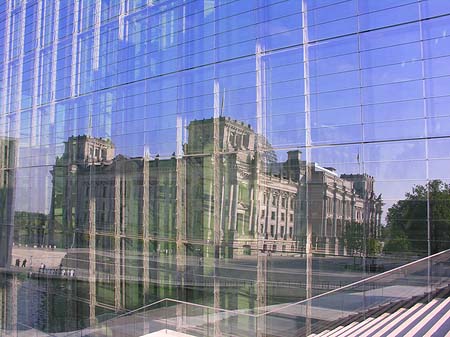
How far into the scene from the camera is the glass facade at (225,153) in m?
4.11

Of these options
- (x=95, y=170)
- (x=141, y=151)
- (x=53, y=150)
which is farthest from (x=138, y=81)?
(x=53, y=150)

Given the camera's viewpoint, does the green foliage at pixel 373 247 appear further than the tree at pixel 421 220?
Yes

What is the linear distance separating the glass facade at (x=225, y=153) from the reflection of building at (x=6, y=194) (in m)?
0.67

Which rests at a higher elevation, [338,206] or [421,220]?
[338,206]

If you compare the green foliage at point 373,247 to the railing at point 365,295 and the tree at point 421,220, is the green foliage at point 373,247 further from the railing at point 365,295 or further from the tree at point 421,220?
the railing at point 365,295

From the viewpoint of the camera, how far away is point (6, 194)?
30.2ft

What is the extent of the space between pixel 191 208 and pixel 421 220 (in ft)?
8.60

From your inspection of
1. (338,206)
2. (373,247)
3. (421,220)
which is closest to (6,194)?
(338,206)

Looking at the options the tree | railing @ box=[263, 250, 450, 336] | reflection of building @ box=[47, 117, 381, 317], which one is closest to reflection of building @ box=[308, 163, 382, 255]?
reflection of building @ box=[47, 117, 381, 317]

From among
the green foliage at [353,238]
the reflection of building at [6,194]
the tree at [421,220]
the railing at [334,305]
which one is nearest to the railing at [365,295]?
the railing at [334,305]

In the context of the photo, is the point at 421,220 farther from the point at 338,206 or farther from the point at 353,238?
the point at 338,206

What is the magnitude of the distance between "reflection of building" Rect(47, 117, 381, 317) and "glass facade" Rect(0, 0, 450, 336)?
0.06ft

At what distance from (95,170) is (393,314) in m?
4.87

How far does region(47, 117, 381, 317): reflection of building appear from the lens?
4531 millimetres
